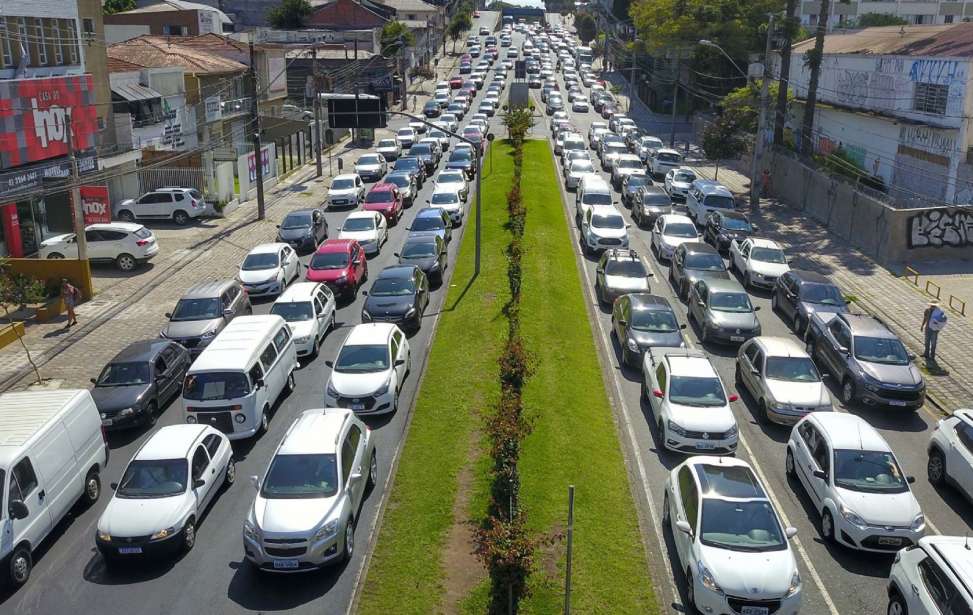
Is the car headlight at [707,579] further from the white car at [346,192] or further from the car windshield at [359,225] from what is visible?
the white car at [346,192]

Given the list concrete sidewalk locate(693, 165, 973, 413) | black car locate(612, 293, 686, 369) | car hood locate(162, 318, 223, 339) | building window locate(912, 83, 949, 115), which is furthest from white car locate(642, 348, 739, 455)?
building window locate(912, 83, 949, 115)

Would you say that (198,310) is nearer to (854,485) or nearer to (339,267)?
(339,267)

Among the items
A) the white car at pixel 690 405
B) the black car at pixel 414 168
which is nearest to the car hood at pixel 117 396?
the white car at pixel 690 405

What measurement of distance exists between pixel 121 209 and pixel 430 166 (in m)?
18.9

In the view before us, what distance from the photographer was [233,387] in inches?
744

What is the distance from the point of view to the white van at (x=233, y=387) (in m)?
18.8

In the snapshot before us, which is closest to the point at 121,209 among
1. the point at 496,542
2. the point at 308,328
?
the point at 308,328

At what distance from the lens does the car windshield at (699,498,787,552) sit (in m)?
13.3

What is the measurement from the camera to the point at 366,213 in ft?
117

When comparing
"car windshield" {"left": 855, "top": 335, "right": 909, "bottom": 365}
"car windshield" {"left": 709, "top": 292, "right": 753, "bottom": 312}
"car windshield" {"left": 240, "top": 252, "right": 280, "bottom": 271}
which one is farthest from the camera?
"car windshield" {"left": 240, "top": 252, "right": 280, "bottom": 271}

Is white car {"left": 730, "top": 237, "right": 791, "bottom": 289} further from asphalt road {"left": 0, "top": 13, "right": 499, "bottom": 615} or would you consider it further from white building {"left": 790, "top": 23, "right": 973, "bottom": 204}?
asphalt road {"left": 0, "top": 13, "right": 499, "bottom": 615}

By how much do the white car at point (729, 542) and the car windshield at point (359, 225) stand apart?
71.8 feet

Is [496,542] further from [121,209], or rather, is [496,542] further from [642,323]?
[121,209]

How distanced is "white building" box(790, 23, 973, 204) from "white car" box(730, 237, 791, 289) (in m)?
11.7
